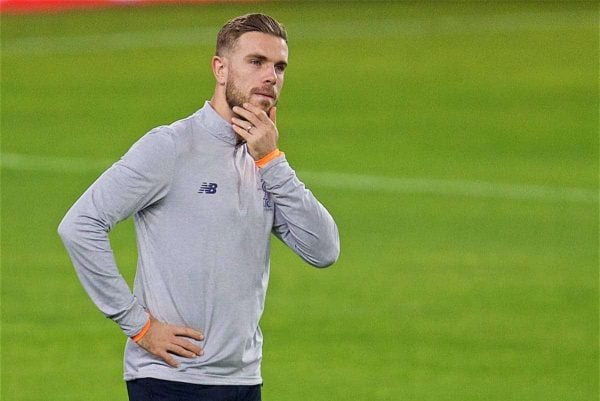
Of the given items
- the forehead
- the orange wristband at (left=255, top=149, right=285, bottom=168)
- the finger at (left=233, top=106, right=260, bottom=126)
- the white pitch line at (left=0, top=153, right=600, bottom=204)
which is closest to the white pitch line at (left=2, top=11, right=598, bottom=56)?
the white pitch line at (left=0, top=153, right=600, bottom=204)

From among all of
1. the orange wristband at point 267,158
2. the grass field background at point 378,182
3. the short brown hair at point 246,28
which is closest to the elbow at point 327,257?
the orange wristband at point 267,158

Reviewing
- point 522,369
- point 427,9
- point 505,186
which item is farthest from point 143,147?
point 427,9

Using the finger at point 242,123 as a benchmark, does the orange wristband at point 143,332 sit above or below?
below

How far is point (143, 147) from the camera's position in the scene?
650 centimetres

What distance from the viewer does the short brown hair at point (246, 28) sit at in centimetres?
667

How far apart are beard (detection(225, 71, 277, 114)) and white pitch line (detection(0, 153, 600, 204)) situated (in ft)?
39.0

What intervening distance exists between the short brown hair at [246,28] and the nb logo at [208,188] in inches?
22.3

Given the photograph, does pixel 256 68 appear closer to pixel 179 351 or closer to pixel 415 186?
pixel 179 351

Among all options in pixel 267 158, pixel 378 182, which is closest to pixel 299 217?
pixel 267 158

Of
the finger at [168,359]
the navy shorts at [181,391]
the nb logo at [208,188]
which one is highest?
the nb logo at [208,188]

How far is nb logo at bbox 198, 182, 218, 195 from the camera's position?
21.6 feet

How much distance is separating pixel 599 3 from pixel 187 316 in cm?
2607

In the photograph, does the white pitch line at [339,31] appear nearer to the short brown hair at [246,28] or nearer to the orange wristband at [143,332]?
the short brown hair at [246,28]

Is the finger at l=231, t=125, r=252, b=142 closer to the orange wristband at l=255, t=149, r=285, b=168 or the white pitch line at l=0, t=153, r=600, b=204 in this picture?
the orange wristband at l=255, t=149, r=285, b=168
